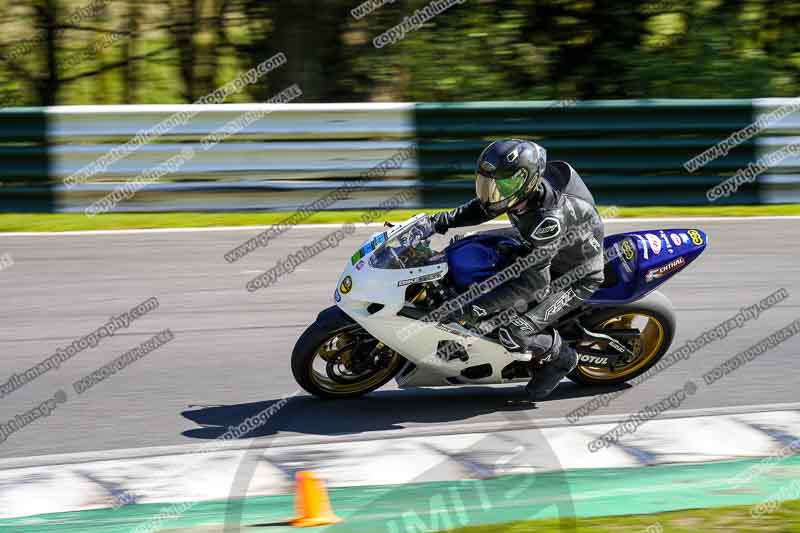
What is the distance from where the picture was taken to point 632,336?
7.72 m

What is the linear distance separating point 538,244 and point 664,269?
3.59 ft

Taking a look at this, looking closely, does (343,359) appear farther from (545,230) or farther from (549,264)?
(545,230)

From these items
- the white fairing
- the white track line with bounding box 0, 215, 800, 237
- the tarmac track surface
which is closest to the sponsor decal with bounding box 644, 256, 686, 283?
the tarmac track surface

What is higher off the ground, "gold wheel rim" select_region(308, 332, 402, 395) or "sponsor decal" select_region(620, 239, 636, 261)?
"sponsor decal" select_region(620, 239, 636, 261)

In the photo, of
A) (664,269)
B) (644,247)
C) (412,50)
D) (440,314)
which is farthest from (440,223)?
(412,50)

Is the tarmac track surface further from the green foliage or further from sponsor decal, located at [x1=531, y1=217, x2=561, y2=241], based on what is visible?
the green foliage

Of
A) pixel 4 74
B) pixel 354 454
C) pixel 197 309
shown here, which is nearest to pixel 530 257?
pixel 354 454

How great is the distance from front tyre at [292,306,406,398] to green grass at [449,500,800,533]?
2.08 m

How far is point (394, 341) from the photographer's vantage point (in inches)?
275

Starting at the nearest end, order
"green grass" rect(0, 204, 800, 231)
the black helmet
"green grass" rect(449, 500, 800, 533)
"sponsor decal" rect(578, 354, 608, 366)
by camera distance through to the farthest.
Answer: "green grass" rect(449, 500, 800, 533) → the black helmet → "sponsor decal" rect(578, 354, 608, 366) → "green grass" rect(0, 204, 800, 231)

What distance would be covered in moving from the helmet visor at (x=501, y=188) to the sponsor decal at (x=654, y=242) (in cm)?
118

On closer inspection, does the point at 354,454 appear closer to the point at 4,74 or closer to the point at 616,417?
the point at 616,417

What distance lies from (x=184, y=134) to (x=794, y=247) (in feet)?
21.9

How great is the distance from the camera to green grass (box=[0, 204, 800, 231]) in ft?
39.3
